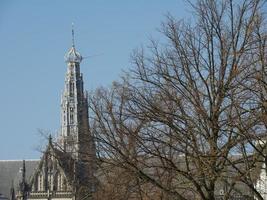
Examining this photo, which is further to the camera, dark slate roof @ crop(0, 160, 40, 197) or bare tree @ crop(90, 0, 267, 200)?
dark slate roof @ crop(0, 160, 40, 197)

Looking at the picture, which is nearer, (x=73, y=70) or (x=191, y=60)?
(x=191, y=60)

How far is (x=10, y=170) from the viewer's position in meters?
84.7

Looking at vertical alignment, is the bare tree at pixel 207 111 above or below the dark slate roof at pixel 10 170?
below

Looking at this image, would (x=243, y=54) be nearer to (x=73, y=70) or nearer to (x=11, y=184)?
(x=11, y=184)

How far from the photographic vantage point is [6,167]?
280ft

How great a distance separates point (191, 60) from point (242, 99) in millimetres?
2220

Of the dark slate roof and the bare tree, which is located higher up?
the dark slate roof

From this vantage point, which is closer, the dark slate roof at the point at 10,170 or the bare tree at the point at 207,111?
the bare tree at the point at 207,111

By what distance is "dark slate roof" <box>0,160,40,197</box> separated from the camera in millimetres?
83938

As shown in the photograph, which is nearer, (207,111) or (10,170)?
(207,111)

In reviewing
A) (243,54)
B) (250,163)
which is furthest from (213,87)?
(250,163)

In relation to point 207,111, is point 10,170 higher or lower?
higher

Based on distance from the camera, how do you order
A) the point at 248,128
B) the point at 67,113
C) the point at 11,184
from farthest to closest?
the point at 67,113, the point at 11,184, the point at 248,128

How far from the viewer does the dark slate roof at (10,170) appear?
83.9 metres
